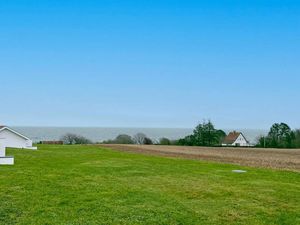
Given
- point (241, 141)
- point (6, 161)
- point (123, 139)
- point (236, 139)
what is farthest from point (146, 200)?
point (241, 141)

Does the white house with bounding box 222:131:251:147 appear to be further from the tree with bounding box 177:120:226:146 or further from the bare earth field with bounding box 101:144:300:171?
the bare earth field with bounding box 101:144:300:171

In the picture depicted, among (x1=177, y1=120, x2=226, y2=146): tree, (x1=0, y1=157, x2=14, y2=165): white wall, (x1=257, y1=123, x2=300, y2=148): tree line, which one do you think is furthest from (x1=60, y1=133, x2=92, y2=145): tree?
(x1=0, y1=157, x2=14, y2=165): white wall

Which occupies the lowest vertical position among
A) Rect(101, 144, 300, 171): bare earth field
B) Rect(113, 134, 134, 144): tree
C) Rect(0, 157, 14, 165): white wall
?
Rect(101, 144, 300, 171): bare earth field

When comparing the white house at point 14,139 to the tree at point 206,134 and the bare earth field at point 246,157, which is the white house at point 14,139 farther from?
the tree at point 206,134

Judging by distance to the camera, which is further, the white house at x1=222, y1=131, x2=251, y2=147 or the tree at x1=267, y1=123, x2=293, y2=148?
the white house at x1=222, y1=131, x2=251, y2=147

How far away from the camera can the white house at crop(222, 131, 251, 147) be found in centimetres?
10944

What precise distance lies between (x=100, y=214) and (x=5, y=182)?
6907 millimetres

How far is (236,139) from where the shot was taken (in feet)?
366

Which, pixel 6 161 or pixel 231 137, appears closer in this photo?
pixel 6 161

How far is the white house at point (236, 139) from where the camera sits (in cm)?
10944

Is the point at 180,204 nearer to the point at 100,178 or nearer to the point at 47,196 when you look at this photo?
the point at 47,196

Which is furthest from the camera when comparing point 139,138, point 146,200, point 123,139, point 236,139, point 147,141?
point 236,139

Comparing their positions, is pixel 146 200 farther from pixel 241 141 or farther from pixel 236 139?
pixel 241 141

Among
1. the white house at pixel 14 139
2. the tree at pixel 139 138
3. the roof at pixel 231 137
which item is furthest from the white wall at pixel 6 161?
the roof at pixel 231 137
